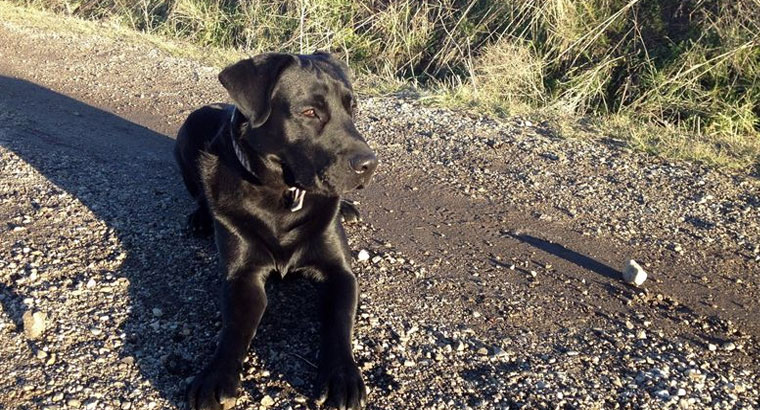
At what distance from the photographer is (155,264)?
3.50 meters

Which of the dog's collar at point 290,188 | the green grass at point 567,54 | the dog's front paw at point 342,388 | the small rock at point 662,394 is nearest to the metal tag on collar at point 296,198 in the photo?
the dog's collar at point 290,188

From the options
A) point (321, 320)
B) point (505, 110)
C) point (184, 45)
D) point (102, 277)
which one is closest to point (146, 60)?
point (184, 45)

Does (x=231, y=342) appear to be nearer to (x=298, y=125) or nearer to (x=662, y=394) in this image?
(x=298, y=125)

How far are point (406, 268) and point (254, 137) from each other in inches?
38.4

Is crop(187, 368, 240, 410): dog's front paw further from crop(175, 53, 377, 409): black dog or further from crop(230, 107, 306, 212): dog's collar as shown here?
crop(230, 107, 306, 212): dog's collar

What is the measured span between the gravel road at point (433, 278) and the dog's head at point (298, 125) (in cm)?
57

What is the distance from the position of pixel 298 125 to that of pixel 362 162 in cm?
31

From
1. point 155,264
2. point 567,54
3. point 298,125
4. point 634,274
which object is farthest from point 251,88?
point 567,54

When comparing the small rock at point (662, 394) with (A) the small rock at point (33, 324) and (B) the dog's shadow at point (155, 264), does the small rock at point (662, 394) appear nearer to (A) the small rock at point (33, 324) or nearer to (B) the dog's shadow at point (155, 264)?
(B) the dog's shadow at point (155, 264)

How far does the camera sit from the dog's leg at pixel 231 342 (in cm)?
249

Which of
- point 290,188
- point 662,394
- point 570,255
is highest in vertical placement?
point 662,394

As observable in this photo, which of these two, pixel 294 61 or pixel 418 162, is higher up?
pixel 294 61

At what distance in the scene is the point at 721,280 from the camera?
366cm

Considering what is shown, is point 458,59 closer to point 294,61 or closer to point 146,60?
point 146,60
